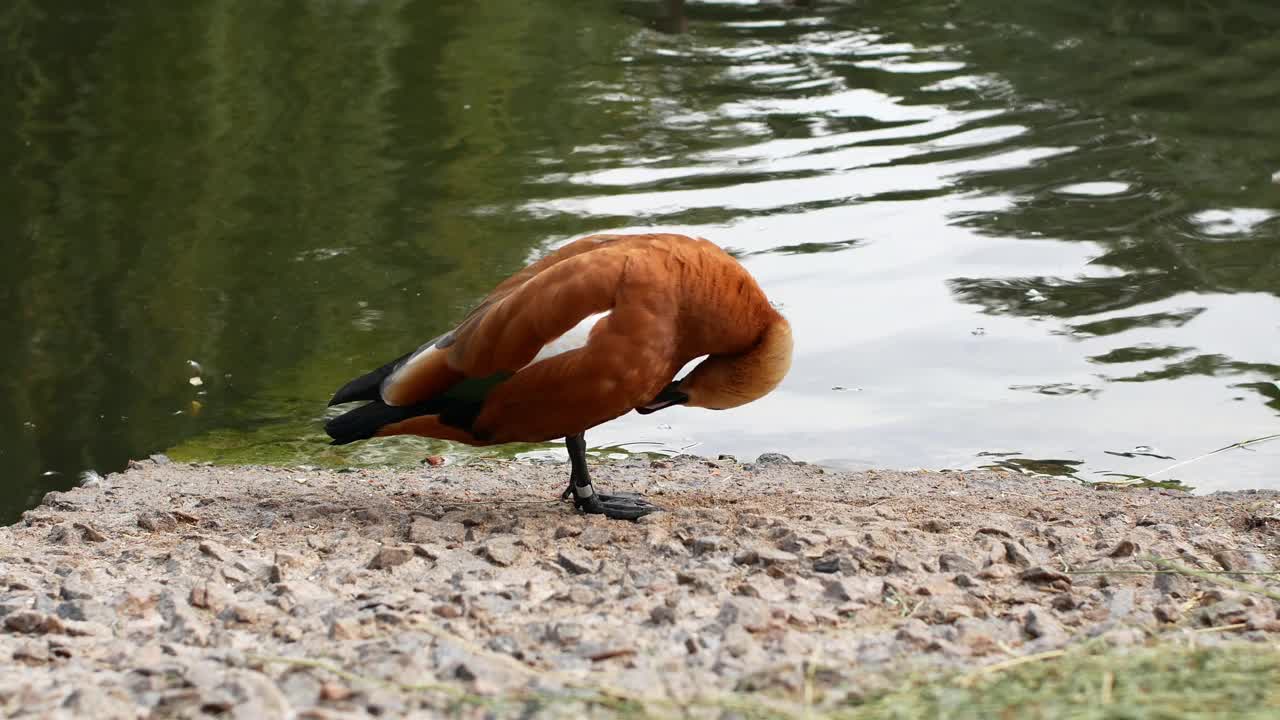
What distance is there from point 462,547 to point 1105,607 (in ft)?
6.30

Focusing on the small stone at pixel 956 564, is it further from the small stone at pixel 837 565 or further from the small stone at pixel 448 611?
the small stone at pixel 448 611

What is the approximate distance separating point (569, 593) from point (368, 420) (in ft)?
4.91

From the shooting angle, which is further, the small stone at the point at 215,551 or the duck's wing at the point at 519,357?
the duck's wing at the point at 519,357

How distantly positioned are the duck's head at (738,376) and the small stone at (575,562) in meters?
0.82

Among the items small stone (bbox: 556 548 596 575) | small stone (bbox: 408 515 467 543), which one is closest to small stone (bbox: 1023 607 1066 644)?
small stone (bbox: 556 548 596 575)

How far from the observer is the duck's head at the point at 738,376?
15.9 feet

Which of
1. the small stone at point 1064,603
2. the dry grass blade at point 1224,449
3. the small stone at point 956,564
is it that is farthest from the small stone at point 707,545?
the dry grass blade at point 1224,449

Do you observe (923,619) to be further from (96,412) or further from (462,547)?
(96,412)

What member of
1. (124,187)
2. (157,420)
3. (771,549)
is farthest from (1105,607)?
(124,187)

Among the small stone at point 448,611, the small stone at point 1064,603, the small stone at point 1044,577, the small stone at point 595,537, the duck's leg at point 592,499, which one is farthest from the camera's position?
the duck's leg at point 592,499

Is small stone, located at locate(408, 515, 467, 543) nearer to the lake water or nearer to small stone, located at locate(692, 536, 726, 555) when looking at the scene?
small stone, located at locate(692, 536, 726, 555)

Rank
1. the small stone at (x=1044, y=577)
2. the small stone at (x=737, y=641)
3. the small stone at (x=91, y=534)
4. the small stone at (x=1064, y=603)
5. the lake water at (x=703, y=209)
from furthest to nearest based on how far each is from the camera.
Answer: the lake water at (x=703, y=209), the small stone at (x=91, y=534), the small stone at (x=1044, y=577), the small stone at (x=1064, y=603), the small stone at (x=737, y=641)

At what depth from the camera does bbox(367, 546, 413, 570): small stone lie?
4254 mm

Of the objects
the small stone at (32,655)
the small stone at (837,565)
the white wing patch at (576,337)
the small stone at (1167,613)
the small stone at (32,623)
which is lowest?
the small stone at (837,565)
